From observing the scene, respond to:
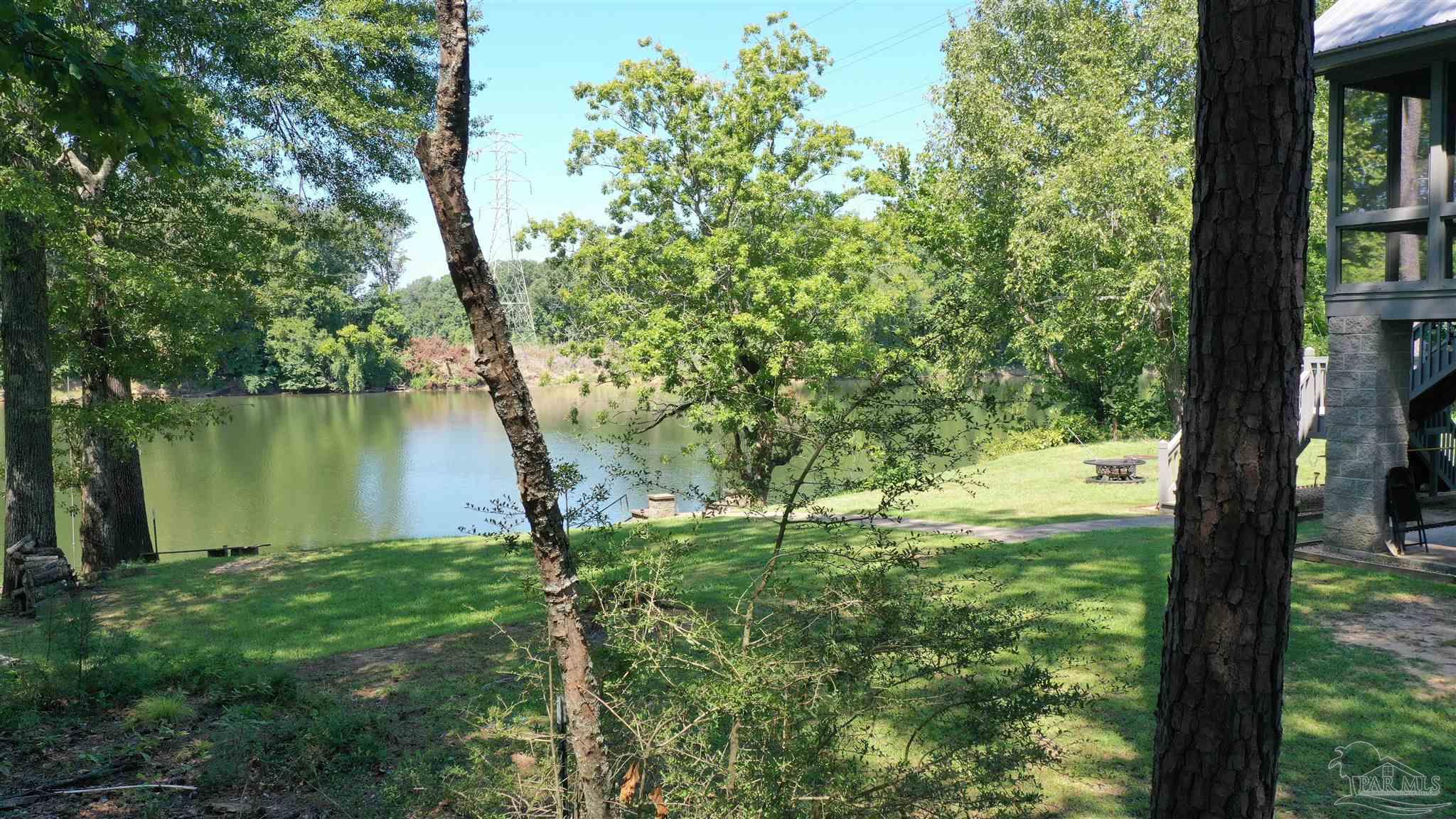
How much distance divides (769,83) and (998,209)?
1016 centimetres

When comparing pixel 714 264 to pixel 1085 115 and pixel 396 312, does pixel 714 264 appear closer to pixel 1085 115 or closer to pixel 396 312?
pixel 1085 115

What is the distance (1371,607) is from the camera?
744cm

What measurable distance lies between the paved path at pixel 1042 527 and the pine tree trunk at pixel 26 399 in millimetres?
9489

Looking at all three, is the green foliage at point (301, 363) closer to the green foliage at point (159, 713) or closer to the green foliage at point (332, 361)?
the green foliage at point (332, 361)

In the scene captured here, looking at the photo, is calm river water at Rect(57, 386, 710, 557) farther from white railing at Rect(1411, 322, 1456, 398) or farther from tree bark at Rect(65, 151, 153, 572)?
white railing at Rect(1411, 322, 1456, 398)

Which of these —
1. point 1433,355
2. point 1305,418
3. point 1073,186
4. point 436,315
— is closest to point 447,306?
point 436,315

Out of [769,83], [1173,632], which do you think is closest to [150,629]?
[1173,632]

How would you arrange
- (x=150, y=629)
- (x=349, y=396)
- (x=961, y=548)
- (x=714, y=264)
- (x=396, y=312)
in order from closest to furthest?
1. (x=961, y=548)
2. (x=150, y=629)
3. (x=714, y=264)
4. (x=349, y=396)
5. (x=396, y=312)

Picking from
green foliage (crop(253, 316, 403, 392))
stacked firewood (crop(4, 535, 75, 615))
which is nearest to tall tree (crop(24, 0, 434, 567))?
stacked firewood (crop(4, 535, 75, 615))

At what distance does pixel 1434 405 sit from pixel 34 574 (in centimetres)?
1588

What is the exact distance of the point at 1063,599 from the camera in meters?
7.85

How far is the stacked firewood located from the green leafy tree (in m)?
10.3

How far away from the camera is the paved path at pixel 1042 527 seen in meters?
11.5

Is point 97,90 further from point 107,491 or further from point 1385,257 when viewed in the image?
point 1385,257
